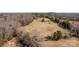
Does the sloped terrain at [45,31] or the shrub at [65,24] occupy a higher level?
the shrub at [65,24]

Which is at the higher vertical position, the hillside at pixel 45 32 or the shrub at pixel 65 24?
the shrub at pixel 65 24

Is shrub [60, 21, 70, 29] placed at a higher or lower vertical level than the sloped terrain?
higher

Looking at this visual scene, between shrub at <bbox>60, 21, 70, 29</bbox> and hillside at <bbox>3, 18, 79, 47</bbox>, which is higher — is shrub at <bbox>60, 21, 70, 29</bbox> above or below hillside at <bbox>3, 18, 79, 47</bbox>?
above

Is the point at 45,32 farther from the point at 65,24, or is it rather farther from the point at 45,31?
the point at 65,24

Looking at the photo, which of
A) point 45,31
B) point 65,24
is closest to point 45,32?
point 45,31
